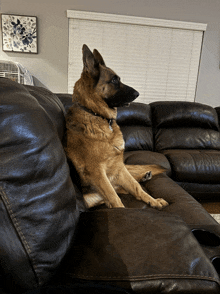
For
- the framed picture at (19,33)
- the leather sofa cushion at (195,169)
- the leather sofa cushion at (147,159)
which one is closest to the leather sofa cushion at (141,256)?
the leather sofa cushion at (147,159)

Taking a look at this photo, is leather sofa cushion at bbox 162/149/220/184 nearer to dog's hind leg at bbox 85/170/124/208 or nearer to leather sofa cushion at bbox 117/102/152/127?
leather sofa cushion at bbox 117/102/152/127

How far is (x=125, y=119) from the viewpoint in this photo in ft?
8.76

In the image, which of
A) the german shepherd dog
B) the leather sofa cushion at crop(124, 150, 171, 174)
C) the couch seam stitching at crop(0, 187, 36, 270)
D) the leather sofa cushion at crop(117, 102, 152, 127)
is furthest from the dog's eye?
the couch seam stitching at crop(0, 187, 36, 270)

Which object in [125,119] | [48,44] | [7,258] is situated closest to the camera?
[7,258]

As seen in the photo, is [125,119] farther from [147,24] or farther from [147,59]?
[147,24]

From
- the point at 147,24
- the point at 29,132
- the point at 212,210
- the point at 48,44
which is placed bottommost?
the point at 212,210

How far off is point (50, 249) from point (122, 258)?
199mm

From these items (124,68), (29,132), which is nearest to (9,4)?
(124,68)

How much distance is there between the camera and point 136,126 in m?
2.77

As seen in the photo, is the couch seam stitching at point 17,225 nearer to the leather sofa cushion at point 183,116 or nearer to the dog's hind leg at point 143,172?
the dog's hind leg at point 143,172

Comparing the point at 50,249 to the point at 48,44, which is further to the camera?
the point at 48,44

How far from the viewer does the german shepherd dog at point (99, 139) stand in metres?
1.26

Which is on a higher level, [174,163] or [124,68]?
[124,68]

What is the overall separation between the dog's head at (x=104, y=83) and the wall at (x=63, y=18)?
8.84 feet
